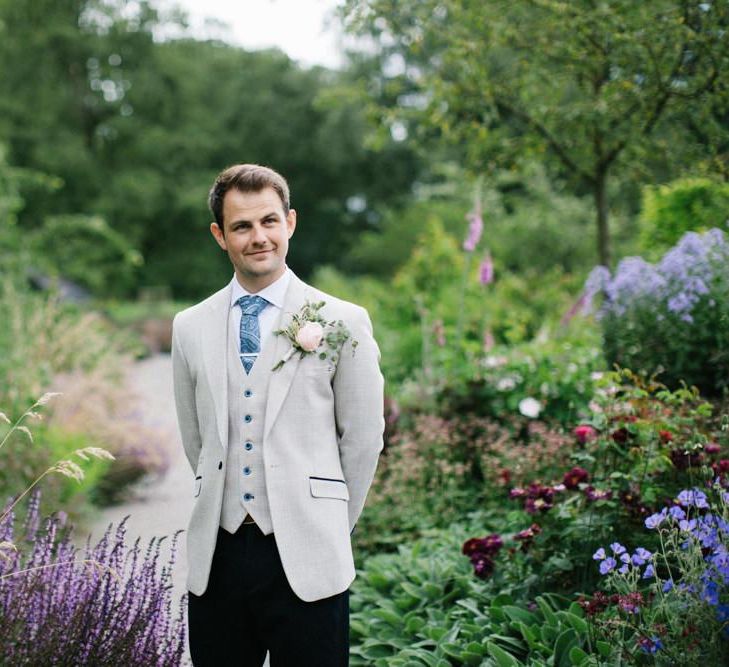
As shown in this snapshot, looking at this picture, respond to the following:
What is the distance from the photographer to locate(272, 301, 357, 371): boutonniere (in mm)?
2213

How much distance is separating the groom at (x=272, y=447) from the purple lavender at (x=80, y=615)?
29 cm

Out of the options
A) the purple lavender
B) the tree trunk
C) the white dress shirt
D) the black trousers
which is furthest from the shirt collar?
the tree trunk

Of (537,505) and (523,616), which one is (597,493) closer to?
(537,505)

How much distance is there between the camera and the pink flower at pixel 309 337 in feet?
7.23

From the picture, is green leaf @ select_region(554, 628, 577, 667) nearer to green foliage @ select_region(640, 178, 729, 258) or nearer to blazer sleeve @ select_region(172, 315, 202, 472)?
blazer sleeve @ select_region(172, 315, 202, 472)

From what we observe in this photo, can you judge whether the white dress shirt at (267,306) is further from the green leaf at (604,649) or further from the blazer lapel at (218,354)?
the green leaf at (604,649)

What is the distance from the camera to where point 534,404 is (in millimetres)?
4867

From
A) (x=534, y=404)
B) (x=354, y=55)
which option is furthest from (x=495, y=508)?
(x=354, y=55)

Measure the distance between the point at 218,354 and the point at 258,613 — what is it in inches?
29.5

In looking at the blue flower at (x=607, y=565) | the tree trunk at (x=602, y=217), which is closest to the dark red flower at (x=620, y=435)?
the blue flower at (x=607, y=565)

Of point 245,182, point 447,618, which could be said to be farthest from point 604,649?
point 245,182

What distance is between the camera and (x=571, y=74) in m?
5.81

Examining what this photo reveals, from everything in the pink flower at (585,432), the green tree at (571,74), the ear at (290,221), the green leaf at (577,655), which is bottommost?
the green leaf at (577,655)

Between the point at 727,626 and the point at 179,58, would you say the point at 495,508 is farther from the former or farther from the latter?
the point at 179,58
